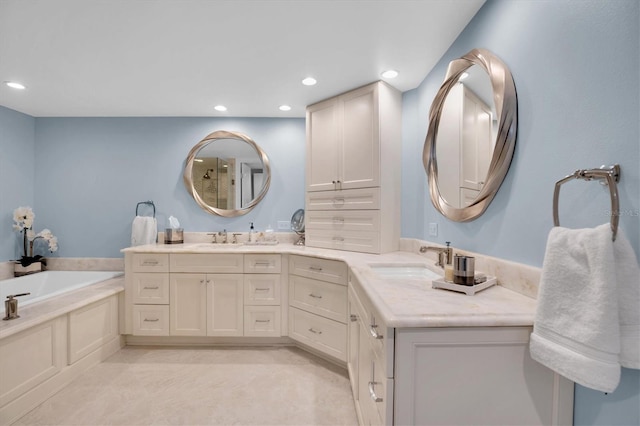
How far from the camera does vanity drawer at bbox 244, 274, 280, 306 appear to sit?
246 cm

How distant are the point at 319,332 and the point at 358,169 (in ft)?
4.59

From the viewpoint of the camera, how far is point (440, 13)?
4.91 feet

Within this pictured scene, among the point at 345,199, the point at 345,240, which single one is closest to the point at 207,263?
the point at 345,240

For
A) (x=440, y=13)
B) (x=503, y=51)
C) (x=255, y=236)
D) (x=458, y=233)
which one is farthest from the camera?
(x=255, y=236)

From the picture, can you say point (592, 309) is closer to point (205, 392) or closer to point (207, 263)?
point (205, 392)

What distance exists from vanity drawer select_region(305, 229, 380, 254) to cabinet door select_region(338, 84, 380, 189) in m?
0.42

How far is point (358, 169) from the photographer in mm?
2342

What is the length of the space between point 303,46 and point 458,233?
158 centimetres

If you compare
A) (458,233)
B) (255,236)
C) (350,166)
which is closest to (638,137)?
(458,233)

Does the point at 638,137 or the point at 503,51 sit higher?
the point at 503,51

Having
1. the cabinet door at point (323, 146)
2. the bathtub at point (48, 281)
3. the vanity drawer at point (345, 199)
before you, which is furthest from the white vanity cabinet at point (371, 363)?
the bathtub at point (48, 281)

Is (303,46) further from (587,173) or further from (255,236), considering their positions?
(255,236)

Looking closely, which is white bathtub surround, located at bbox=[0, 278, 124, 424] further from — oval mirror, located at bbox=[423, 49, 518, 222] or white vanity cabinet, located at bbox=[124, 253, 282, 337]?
oval mirror, located at bbox=[423, 49, 518, 222]

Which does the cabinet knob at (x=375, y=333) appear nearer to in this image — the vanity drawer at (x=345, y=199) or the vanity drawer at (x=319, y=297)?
the vanity drawer at (x=319, y=297)
